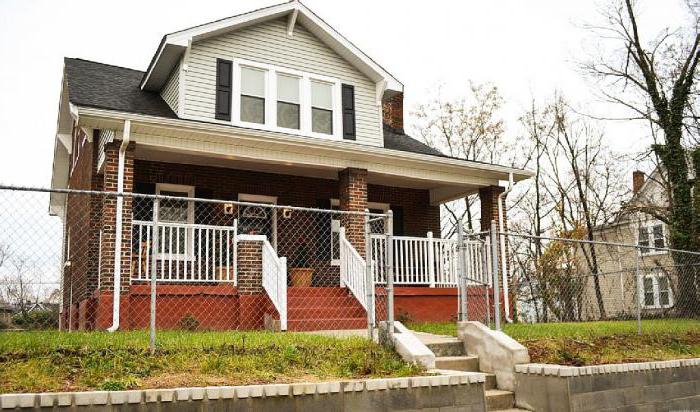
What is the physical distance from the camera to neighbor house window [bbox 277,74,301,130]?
14.1 metres

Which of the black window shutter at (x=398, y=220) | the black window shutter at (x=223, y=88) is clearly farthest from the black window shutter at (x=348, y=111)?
the black window shutter at (x=223, y=88)

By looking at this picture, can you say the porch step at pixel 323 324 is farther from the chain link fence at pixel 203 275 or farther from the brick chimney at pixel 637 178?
the brick chimney at pixel 637 178

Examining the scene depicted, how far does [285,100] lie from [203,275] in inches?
176

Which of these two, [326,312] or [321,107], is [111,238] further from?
[321,107]

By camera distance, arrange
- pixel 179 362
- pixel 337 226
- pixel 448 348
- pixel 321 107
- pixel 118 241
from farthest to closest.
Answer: pixel 337 226
pixel 321 107
pixel 118 241
pixel 448 348
pixel 179 362

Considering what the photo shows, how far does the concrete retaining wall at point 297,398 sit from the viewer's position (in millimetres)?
4891

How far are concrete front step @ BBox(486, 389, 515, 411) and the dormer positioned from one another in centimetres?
816

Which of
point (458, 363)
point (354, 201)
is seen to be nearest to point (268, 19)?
point (354, 201)

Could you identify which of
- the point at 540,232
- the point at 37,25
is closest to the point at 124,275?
the point at 37,25

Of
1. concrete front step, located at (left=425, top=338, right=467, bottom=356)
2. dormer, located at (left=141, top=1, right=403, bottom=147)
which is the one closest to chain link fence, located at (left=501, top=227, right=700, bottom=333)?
concrete front step, located at (left=425, top=338, right=467, bottom=356)

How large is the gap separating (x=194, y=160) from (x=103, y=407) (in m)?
8.72

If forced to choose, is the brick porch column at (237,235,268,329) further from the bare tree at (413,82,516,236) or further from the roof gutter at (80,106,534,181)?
the bare tree at (413,82,516,236)

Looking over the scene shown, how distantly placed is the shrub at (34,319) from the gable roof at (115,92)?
182 inches

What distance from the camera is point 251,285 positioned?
11125mm
